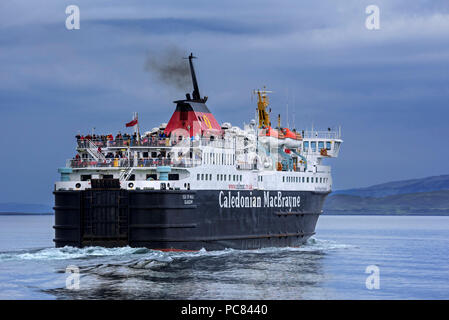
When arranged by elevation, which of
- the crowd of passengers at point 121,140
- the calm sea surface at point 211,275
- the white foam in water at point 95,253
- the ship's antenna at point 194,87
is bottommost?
the calm sea surface at point 211,275

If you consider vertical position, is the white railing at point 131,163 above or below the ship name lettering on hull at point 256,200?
above

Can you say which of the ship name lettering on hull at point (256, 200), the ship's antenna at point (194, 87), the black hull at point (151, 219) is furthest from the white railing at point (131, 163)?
the ship's antenna at point (194, 87)

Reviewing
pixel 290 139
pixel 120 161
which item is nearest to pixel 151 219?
pixel 120 161

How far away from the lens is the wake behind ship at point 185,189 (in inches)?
1828

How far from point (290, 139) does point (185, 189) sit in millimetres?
16423

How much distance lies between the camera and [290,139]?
62219mm

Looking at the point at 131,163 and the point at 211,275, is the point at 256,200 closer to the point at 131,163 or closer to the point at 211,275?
the point at 131,163

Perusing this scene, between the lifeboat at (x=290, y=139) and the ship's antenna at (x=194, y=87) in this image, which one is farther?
the lifeboat at (x=290, y=139)

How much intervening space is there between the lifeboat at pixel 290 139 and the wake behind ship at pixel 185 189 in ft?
3.25

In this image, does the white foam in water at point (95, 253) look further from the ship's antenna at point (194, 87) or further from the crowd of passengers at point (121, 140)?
the ship's antenna at point (194, 87)

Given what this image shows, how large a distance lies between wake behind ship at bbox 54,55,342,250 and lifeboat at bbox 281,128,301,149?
989 millimetres
